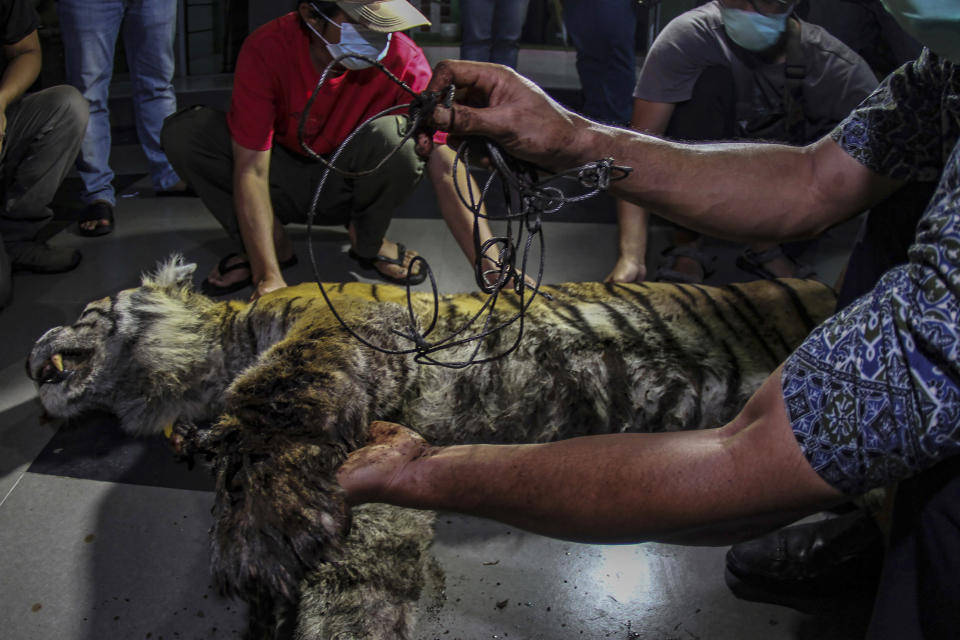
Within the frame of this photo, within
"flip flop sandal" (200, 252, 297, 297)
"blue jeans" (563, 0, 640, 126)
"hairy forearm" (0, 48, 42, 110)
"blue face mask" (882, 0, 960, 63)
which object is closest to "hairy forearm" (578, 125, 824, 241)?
"blue face mask" (882, 0, 960, 63)

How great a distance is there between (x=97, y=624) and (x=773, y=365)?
1.66 metres

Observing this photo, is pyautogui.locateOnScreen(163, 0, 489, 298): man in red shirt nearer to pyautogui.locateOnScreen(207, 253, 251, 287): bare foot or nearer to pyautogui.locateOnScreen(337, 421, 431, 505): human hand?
pyautogui.locateOnScreen(207, 253, 251, 287): bare foot

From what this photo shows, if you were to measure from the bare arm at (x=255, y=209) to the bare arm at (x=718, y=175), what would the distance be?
1.27 metres

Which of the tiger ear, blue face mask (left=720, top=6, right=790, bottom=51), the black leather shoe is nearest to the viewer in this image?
the black leather shoe

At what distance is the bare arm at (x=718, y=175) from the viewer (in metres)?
1.46

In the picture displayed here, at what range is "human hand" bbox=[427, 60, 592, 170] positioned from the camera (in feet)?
4.49

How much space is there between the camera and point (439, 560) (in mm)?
1829

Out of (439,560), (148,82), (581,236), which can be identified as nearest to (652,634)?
(439,560)

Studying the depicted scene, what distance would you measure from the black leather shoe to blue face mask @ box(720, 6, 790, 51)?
1.82 m

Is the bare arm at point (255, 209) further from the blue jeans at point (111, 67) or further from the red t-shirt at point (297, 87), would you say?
the blue jeans at point (111, 67)

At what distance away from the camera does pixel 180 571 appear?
177 centimetres

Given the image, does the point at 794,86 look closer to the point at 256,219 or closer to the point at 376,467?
the point at 256,219

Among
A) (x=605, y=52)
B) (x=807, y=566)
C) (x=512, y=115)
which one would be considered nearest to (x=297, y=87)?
(x=512, y=115)

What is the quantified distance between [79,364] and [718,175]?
1.86 metres
